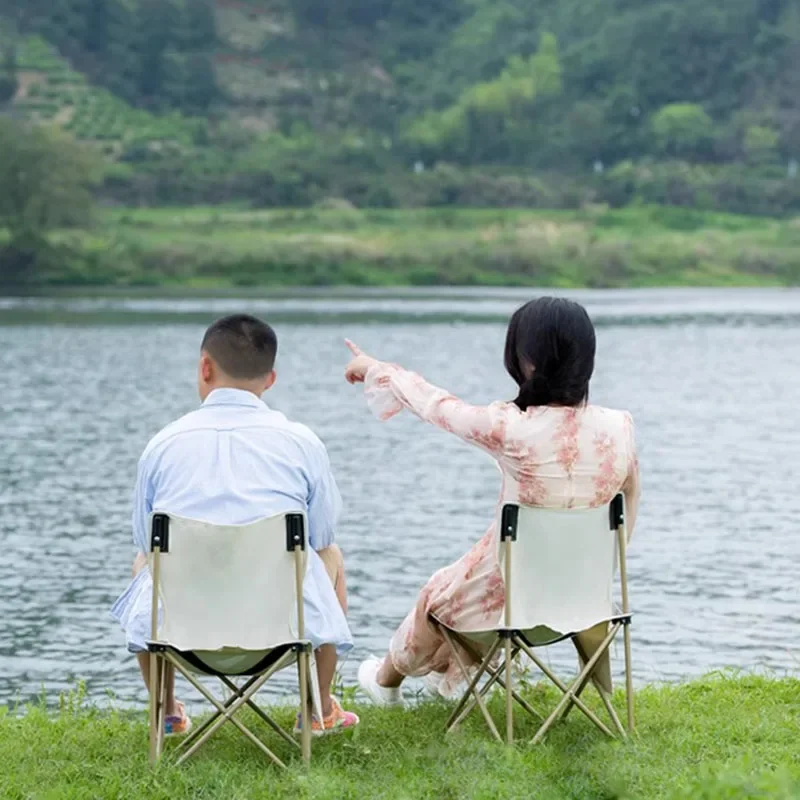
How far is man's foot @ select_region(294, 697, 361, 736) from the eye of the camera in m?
5.61

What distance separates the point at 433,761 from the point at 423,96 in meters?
144

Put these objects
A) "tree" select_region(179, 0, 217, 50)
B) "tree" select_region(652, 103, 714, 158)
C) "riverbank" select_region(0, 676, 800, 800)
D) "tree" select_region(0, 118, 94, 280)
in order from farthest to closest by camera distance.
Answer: "tree" select_region(179, 0, 217, 50), "tree" select_region(652, 103, 714, 158), "tree" select_region(0, 118, 94, 280), "riverbank" select_region(0, 676, 800, 800)

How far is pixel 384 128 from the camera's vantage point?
142 metres

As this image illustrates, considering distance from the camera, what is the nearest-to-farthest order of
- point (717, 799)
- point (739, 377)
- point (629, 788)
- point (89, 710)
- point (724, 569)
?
point (717, 799) → point (629, 788) → point (89, 710) → point (724, 569) → point (739, 377)

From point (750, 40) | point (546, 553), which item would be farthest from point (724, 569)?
point (750, 40)

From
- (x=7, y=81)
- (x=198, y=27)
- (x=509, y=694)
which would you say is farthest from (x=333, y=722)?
(x=198, y=27)

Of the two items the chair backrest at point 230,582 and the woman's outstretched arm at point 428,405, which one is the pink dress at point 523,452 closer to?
the woman's outstretched arm at point 428,405

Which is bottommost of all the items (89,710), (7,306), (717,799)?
(7,306)

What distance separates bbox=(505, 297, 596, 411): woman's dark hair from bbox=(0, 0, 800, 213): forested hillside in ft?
329

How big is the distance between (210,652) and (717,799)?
5.15 ft

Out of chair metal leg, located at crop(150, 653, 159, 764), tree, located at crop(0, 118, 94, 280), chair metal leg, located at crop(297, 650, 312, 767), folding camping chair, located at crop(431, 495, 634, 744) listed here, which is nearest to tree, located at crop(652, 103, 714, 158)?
tree, located at crop(0, 118, 94, 280)

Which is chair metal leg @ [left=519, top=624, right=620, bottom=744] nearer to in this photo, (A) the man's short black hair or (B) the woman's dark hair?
(B) the woman's dark hair

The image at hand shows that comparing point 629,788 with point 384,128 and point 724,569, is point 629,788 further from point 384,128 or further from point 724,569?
point 384,128

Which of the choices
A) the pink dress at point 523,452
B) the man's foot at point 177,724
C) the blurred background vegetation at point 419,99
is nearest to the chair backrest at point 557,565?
the pink dress at point 523,452
